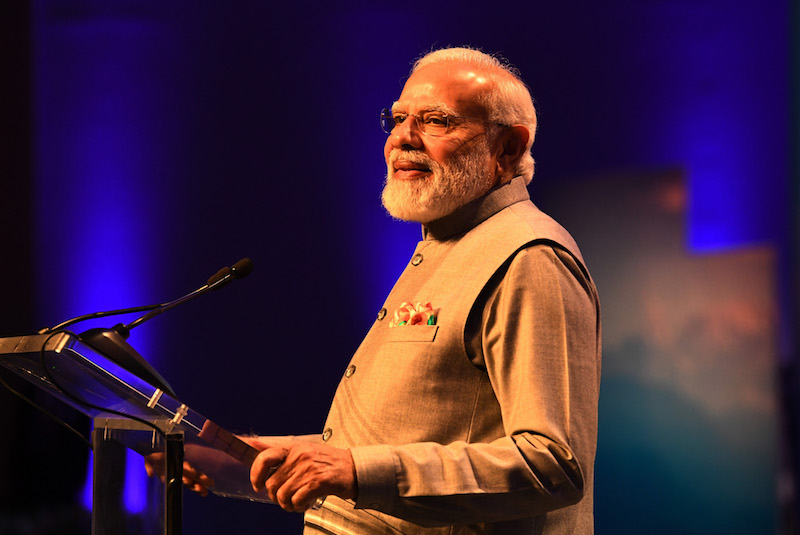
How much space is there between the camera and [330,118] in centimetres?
341

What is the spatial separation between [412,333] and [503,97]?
544 millimetres

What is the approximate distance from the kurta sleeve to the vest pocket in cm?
7

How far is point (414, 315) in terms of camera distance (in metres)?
1.60

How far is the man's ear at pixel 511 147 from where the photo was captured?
1.79 m

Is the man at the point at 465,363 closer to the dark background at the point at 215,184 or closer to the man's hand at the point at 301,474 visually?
the man's hand at the point at 301,474

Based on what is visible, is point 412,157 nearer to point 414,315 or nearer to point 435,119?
point 435,119

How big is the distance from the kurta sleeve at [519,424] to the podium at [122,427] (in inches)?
9.6

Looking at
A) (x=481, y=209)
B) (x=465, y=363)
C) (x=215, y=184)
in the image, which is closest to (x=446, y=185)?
(x=481, y=209)

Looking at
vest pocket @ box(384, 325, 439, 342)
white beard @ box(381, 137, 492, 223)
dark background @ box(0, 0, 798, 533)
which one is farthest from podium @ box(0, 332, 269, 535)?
dark background @ box(0, 0, 798, 533)

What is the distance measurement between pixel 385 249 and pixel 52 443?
145cm

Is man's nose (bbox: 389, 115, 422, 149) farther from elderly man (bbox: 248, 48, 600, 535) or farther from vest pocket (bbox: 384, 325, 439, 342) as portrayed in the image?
vest pocket (bbox: 384, 325, 439, 342)

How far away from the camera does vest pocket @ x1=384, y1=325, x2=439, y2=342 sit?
1528 millimetres

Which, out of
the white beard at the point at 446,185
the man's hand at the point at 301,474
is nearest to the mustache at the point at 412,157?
the white beard at the point at 446,185

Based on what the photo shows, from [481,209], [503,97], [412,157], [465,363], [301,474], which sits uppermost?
[503,97]
